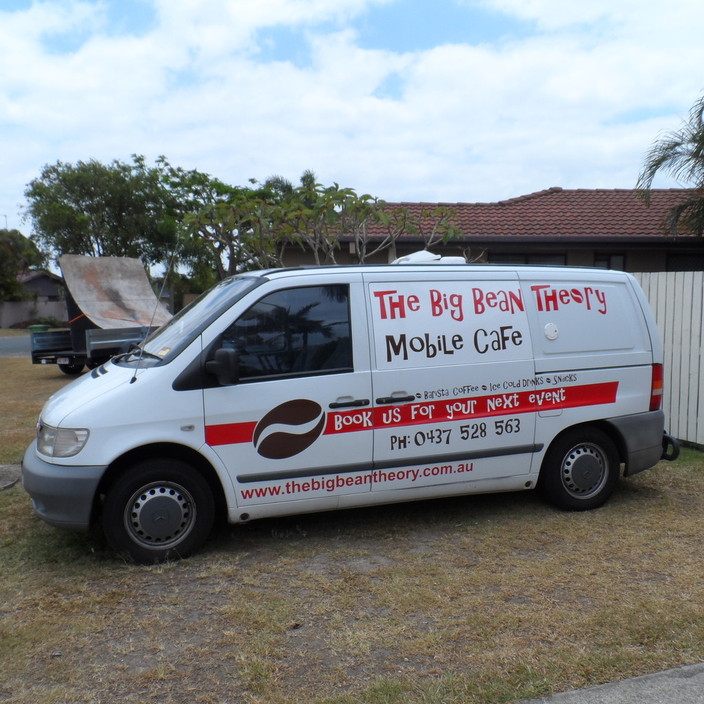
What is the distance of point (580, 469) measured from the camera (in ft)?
18.5

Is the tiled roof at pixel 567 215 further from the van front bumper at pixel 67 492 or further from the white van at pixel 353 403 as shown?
the van front bumper at pixel 67 492

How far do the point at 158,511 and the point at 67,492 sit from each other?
1.84 feet

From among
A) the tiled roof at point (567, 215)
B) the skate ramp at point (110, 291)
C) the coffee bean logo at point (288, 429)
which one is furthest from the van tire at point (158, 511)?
the skate ramp at point (110, 291)

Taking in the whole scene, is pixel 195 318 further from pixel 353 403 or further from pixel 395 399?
pixel 395 399

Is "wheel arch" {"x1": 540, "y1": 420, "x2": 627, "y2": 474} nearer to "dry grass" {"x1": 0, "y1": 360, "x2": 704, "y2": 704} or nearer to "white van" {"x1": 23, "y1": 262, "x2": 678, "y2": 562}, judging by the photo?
"white van" {"x1": 23, "y1": 262, "x2": 678, "y2": 562}

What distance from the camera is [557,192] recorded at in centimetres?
1947

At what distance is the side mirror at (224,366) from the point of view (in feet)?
14.9

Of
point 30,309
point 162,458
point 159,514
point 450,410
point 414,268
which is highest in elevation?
point 414,268

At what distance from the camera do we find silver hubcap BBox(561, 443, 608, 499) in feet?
18.5

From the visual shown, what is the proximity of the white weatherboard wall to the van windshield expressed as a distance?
4.76 meters

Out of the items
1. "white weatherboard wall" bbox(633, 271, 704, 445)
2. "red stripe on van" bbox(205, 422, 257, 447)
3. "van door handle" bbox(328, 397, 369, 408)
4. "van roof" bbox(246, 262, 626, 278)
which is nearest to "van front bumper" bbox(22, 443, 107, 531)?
"red stripe on van" bbox(205, 422, 257, 447)

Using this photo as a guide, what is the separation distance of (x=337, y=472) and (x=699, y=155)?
10.1 meters

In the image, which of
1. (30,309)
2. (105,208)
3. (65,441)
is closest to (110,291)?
(65,441)

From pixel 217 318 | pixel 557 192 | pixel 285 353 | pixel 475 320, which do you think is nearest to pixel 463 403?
pixel 475 320
